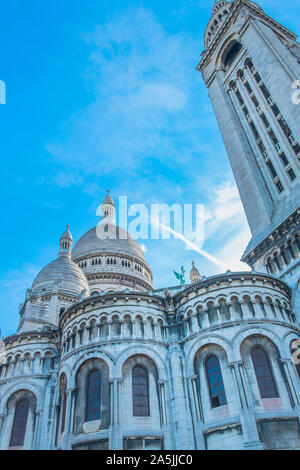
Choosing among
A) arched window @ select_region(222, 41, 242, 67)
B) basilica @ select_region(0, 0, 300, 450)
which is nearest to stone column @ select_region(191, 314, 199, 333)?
basilica @ select_region(0, 0, 300, 450)

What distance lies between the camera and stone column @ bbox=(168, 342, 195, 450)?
2156 cm

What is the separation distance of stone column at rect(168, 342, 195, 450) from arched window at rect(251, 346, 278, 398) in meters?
4.71

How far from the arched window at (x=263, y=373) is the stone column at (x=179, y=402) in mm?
4712

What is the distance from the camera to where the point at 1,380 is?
28844mm

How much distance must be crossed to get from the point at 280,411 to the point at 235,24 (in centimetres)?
5039

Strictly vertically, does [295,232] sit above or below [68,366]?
above

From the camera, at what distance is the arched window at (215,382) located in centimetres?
2228

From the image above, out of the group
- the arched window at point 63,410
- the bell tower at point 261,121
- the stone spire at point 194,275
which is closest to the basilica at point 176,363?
the arched window at point 63,410

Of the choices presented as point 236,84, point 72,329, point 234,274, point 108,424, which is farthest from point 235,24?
point 108,424

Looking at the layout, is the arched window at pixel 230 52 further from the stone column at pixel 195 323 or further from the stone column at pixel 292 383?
the stone column at pixel 292 383

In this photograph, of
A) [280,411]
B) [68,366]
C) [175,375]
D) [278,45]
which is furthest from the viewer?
[278,45]

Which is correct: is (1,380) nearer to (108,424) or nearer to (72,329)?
(72,329)

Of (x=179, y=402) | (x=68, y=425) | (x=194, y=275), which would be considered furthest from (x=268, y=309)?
(x=194, y=275)

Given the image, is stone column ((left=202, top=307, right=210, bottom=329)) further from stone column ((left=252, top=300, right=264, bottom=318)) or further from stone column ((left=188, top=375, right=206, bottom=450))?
stone column ((left=188, top=375, right=206, bottom=450))
